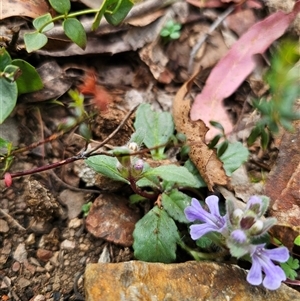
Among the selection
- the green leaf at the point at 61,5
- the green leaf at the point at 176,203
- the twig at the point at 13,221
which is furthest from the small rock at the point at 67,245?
the green leaf at the point at 61,5

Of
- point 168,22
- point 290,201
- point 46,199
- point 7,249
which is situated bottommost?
point 7,249

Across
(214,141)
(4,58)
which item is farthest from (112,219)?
(4,58)

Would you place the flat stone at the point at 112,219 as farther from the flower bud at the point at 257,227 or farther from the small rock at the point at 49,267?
the flower bud at the point at 257,227

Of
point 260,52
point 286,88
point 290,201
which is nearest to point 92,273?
point 290,201

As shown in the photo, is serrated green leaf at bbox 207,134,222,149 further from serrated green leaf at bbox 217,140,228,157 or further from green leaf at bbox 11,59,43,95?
green leaf at bbox 11,59,43,95

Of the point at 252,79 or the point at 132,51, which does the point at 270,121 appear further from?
the point at 132,51

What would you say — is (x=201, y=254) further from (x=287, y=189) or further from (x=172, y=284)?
(x=287, y=189)
